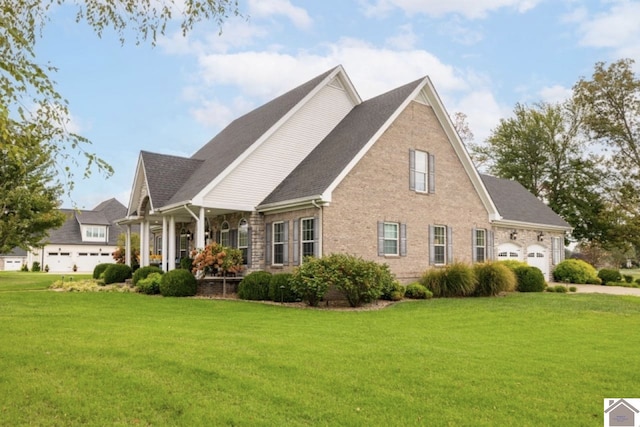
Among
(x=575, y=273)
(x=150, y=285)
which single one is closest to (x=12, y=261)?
(x=150, y=285)

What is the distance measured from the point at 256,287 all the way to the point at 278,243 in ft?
8.54

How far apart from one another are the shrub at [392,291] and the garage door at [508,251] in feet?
33.8

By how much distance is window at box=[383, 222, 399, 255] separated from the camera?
60.7 ft

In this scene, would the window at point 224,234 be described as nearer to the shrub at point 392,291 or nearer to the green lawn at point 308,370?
the shrub at point 392,291

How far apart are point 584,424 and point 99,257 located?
171 ft

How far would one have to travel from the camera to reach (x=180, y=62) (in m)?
10.0

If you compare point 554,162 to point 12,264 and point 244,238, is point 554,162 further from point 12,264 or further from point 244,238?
point 12,264

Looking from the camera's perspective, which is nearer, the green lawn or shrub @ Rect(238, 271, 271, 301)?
the green lawn

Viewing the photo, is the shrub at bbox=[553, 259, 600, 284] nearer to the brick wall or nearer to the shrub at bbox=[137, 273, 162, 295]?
the brick wall

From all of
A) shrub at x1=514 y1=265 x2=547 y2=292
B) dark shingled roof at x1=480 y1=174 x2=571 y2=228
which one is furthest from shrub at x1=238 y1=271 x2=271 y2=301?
dark shingled roof at x1=480 y1=174 x2=571 y2=228

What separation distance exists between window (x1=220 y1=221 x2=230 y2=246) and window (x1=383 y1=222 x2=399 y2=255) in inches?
260

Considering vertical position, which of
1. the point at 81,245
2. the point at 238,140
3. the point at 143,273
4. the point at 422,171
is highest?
the point at 238,140

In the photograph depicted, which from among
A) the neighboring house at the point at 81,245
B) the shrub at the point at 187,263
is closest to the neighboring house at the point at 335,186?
the shrub at the point at 187,263

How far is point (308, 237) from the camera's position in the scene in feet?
57.2
